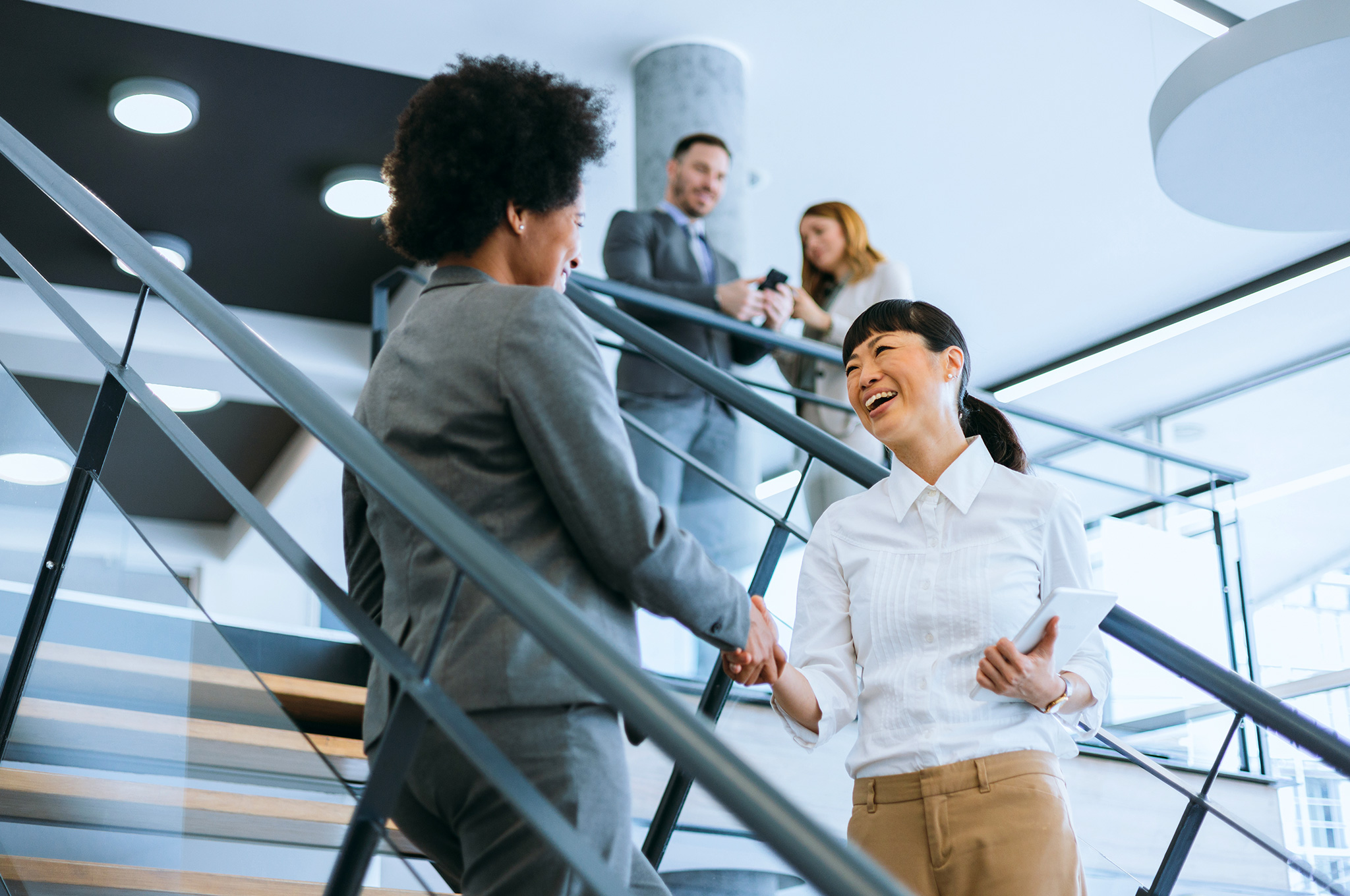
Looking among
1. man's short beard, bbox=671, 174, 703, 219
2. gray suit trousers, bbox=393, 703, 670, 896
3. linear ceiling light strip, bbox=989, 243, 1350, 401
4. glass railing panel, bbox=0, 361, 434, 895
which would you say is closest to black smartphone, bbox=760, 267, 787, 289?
man's short beard, bbox=671, 174, 703, 219

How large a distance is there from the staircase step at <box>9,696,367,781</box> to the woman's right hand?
104 inches

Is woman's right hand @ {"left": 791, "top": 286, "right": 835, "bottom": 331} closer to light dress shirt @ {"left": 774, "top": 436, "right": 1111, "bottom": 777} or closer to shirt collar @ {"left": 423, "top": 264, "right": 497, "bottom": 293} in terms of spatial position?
light dress shirt @ {"left": 774, "top": 436, "right": 1111, "bottom": 777}

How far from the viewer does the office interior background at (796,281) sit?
2076 mm

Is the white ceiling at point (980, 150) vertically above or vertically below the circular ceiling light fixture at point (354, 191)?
above

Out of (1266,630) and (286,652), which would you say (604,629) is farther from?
(1266,630)

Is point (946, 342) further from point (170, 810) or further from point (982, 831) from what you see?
point (170, 810)

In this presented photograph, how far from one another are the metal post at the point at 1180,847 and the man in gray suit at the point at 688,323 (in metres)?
1.26

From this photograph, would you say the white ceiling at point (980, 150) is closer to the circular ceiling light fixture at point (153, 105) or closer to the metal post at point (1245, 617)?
the circular ceiling light fixture at point (153, 105)

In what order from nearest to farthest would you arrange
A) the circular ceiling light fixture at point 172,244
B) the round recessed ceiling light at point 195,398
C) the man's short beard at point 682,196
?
the man's short beard at point 682,196
the circular ceiling light fixture at point 172,244
the round recessed ceiling light at point 195,398

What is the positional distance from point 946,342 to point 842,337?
1991 mm

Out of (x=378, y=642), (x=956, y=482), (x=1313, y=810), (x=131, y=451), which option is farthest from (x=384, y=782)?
(x=1313, y=810)

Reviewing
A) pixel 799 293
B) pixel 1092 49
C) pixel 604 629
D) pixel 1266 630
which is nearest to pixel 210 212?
pixel 799 293

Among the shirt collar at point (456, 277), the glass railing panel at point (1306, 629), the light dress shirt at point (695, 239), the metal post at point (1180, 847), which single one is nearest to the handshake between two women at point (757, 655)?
the shirt collar at point (456, 277)

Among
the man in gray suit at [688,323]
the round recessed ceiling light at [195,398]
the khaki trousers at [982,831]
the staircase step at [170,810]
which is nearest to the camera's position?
the staircase step at [170,810]
